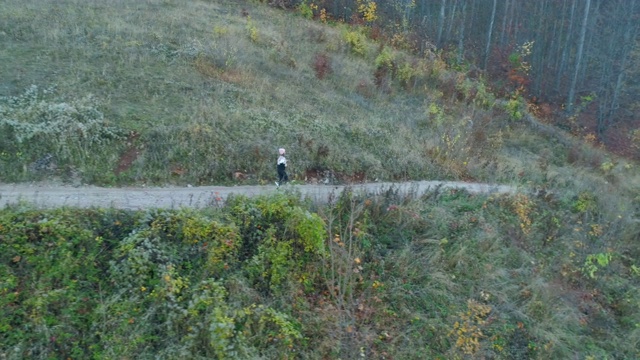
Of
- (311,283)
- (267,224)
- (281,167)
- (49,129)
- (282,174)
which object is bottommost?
(311,283)

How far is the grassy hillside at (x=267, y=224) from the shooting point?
7.77 m

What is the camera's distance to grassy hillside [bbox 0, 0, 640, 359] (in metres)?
7.77

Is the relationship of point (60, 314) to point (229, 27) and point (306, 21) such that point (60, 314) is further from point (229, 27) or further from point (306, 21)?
point (306, 21)

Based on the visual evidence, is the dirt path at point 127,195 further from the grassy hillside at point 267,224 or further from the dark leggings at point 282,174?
the grassy hillside at point 267,224

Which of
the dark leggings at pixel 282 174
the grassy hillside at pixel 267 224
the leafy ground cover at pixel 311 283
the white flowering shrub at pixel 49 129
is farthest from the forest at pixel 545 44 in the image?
the dark leggings at pixel 282 174

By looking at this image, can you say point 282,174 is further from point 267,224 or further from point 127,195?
point 127,195

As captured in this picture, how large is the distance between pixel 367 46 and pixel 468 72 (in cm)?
650

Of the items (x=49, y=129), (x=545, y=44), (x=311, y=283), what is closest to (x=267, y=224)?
(x=311, y=283)

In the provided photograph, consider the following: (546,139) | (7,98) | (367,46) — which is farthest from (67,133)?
(546,139)

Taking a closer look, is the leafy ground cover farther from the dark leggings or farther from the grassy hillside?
the dark leggings

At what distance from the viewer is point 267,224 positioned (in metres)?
9.49

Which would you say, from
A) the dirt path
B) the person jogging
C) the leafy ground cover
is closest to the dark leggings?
the person jogging

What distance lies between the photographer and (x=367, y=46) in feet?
76.6

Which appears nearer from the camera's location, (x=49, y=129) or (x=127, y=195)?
(x=127, y=195)
